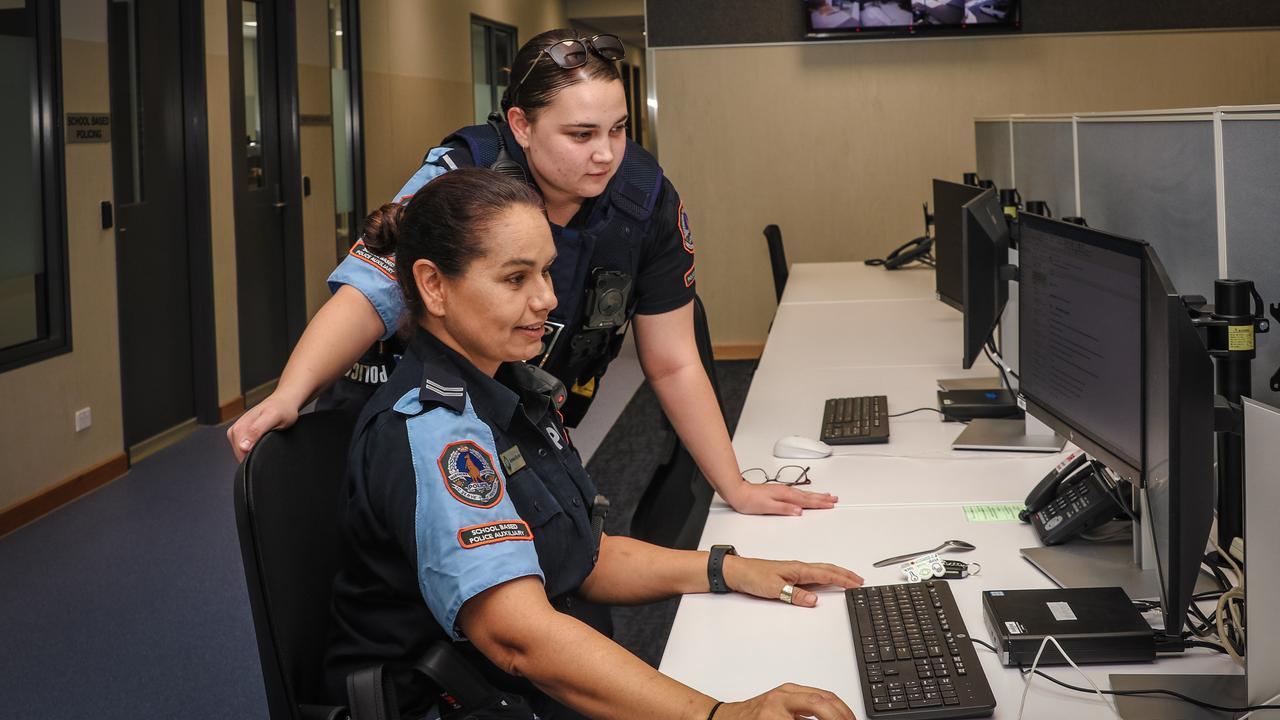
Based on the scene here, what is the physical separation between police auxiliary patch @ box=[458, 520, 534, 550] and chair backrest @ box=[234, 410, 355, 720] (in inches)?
8.0

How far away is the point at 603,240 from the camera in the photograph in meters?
1.87

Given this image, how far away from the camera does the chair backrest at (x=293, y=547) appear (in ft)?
4.03

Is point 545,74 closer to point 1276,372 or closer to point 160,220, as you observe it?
point 1276,372

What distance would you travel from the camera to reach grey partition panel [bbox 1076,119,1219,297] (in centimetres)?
177

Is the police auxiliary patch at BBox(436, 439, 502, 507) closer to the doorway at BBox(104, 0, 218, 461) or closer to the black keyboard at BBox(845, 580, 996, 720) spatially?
the black keyboard at BBox(845, 580, 996, 720)

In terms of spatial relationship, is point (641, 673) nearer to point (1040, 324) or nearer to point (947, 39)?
point (1040, 324)

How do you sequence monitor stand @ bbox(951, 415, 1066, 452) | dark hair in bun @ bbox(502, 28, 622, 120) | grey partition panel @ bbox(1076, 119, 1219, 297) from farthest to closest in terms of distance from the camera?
monitor stand @ bbox(951, 415, 1066, 452)
grey partition panel @ bbox(1076, 119, 1219, 297)
dark hair in bun @ bbox(502, 28, 622, 120)

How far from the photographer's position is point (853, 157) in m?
6.20

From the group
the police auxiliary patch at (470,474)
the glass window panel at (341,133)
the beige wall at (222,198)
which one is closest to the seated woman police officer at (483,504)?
the police auxiliary patch at (470,474)

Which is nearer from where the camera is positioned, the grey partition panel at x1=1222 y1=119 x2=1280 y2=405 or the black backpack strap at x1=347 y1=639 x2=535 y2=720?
the black backpack strap at x1=347 y1=639 x2=535 y2=720

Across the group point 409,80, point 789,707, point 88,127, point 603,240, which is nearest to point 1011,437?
point 603,240

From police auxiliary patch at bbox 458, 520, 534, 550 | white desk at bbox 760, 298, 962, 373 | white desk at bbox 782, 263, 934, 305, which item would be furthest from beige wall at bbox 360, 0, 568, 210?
police auxiliary patch at bbox 458, 520, 534, 550

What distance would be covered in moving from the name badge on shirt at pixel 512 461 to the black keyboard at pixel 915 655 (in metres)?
0.44

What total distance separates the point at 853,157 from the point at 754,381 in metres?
3.57
